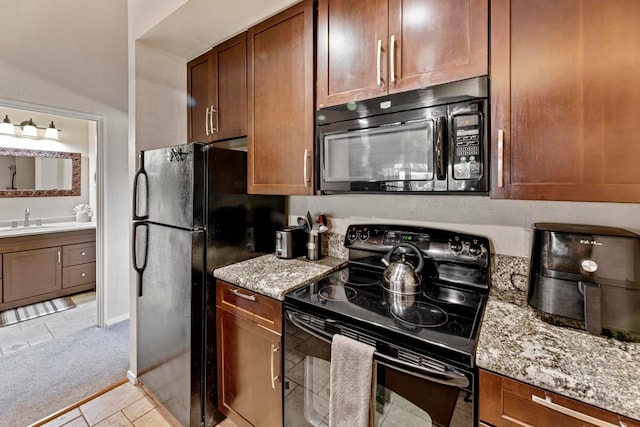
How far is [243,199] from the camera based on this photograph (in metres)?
1.77

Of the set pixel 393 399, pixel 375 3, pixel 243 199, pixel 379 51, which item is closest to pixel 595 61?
pixel 379 51

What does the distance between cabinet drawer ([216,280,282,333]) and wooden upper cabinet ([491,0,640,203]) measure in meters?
1.04

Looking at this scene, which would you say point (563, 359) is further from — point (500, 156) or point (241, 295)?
point (241, 295)

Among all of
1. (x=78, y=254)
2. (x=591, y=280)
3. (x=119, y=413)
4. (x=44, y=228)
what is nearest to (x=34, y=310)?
(x=78, y=254)

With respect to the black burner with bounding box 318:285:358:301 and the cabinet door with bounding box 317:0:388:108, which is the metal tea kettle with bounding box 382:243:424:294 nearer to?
the black burner with bounding box 318:285:358:301

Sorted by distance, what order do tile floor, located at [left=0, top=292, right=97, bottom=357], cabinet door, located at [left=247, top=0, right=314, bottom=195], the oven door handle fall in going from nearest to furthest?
the oven door handle → cabinet door, located at [left=247, top=0, right=314, bottom=195] → tile floor, located at [left=0, top=292, right=97, bottom=357]

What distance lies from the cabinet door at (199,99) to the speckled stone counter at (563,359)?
6.44 ft

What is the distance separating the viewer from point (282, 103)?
5.29ft

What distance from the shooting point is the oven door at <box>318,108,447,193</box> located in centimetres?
116

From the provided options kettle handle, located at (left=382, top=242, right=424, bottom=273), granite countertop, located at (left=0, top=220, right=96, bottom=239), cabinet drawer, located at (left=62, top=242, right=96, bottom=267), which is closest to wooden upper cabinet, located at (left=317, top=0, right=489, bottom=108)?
kettle handle, located at (left=382, top=242, right=424, bottom=273)

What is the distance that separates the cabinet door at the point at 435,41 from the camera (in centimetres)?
107

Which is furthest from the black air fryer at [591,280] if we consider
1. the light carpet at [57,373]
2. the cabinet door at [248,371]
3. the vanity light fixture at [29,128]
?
the vanity light fixture at [29,128]

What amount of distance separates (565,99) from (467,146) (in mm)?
304

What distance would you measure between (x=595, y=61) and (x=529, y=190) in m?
0.42
